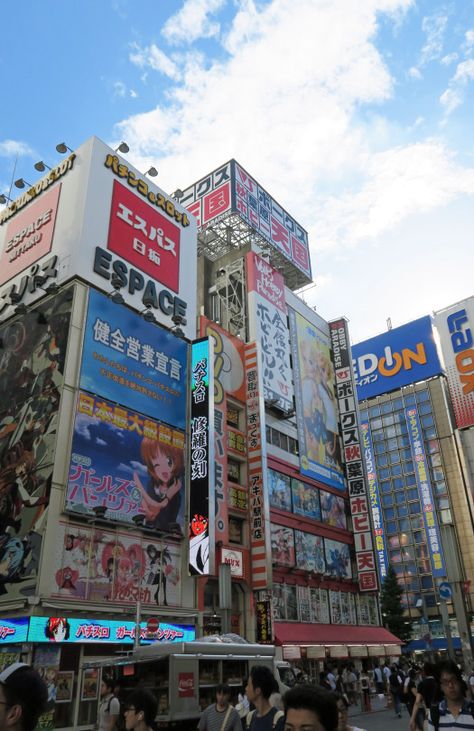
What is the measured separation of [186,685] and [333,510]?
27.5 meters

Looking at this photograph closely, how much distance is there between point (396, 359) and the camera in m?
74.5

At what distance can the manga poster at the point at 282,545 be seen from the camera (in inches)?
1222

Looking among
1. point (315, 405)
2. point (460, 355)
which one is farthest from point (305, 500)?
point (460, 355)

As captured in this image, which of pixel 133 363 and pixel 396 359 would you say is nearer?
pixel 133 363

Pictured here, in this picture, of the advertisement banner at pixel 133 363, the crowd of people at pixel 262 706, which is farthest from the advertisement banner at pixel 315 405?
the crowd of people at pixel 262 706

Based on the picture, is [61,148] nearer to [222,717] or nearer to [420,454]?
[222,717]

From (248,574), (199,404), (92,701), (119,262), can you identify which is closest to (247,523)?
(248,574)

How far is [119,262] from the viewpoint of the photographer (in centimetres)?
2770

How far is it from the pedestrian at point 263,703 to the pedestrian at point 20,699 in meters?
3.05

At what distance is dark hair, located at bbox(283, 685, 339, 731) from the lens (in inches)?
113

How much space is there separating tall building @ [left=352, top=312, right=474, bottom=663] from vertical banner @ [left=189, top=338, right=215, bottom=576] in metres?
44.9

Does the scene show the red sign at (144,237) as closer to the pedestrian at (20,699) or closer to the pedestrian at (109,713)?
the pedestrian at (109,713)

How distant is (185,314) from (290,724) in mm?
28376

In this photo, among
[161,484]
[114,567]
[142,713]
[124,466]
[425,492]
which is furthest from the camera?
[425,492]
